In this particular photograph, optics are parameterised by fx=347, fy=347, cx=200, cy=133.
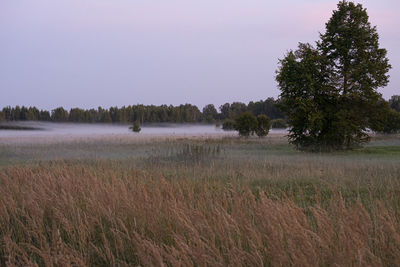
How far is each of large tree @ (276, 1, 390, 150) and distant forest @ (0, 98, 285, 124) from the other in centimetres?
7348

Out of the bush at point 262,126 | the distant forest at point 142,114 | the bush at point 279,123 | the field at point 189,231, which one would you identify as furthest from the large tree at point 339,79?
the distant forest at point 142,114

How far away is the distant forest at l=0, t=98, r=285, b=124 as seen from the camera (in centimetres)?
9778

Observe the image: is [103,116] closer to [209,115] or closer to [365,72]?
[209,115]

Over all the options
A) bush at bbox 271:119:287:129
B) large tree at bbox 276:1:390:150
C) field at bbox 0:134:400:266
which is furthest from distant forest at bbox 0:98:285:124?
field at bbox 0:134:400:266

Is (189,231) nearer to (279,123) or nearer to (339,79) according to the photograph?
(339,79)

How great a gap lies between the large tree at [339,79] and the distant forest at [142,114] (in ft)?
241

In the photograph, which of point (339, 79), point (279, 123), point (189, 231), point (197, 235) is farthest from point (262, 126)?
point (279, 123)

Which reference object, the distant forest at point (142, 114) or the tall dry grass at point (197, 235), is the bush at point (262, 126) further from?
the distant forest at point (142, 114)

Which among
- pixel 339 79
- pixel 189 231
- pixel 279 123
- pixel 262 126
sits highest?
pixel 339 79

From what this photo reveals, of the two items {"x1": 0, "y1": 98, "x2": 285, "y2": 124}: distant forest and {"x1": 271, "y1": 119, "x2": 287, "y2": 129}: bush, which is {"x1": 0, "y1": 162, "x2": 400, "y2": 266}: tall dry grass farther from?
{"x1": 0, "y1": 98, "x2": 285, "y2": 124}: distant forest

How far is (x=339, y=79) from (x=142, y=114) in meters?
86.2

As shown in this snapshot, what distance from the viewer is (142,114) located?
345ft

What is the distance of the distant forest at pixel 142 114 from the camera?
97.8m

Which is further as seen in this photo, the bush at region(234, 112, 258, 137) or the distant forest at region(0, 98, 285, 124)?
the distant forest at region(0, 98, 285, 124)
